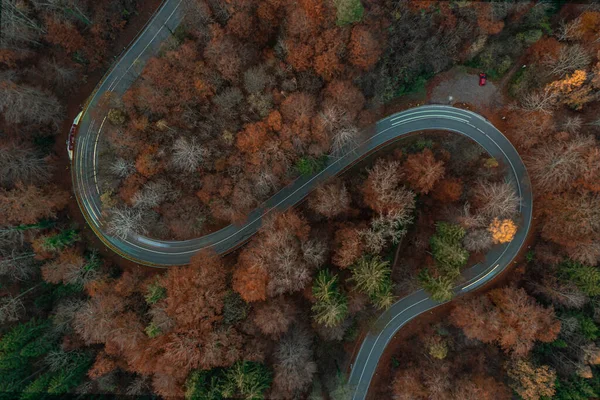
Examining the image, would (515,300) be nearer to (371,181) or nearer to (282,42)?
(371,181)

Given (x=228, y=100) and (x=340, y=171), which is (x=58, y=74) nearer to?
(x=228, y=100)

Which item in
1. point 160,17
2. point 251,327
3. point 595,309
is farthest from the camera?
point 160,17

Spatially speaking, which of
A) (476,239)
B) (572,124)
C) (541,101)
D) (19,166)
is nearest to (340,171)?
(476,239)

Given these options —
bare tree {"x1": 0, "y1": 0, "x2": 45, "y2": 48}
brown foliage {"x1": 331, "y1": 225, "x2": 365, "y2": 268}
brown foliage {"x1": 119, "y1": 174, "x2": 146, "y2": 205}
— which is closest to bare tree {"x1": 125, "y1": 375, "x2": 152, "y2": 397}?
brown foliage {"x1": 119, "y1": 174, "x2": 146, "y2": 205}

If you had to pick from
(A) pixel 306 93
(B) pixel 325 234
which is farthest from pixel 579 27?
(B) pixel 325 234

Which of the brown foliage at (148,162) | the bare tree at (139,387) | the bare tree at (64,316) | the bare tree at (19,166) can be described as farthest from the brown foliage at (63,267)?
the bare tree at (139,387)

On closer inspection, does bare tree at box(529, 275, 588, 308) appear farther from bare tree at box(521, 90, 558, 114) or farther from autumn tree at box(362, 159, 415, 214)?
autumn tree at box(362, 159, 415, 214)

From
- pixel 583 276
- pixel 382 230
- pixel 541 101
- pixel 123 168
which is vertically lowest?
pixel 123 168
